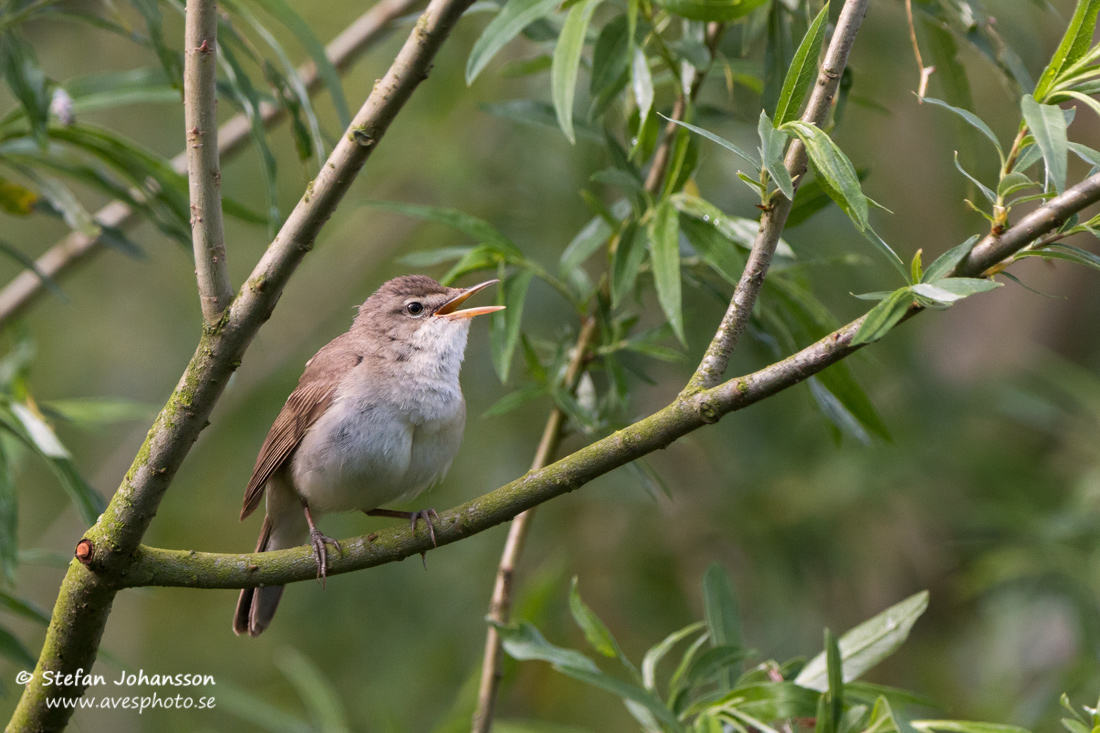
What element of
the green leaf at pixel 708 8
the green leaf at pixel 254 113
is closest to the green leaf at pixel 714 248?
the green leaf at pixel 708 8

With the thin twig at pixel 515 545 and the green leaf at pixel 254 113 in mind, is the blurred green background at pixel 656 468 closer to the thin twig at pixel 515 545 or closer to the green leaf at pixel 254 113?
the thin twig at pixel 515 545

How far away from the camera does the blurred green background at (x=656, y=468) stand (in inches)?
237

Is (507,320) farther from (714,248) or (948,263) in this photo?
(948,263)

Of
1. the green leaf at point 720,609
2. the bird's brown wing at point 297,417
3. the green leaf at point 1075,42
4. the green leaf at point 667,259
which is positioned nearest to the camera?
the green leaf at point 1075,42

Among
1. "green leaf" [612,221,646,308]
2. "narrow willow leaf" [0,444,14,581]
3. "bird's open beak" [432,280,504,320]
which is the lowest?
"narrow willow leaf" [0,444,14,581]

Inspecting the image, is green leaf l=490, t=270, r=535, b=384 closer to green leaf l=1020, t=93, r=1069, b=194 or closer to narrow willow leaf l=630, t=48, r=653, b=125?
narrow willow leaf l=630, t=48, r=653, b=125

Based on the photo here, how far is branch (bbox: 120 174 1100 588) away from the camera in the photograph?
6.68 feet

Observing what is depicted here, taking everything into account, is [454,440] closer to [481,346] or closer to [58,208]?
[58,208]

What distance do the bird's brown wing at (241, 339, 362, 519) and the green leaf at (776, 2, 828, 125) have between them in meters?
2.15

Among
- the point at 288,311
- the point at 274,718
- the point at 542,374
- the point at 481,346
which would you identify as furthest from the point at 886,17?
the point at 274,718

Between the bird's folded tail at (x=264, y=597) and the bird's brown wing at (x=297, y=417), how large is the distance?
0.26 metres

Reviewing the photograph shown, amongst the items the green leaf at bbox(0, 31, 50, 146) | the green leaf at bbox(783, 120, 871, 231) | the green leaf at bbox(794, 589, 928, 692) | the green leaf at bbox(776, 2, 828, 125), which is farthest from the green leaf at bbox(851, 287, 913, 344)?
the green leaf at bbox(0, 31, 50, 146)

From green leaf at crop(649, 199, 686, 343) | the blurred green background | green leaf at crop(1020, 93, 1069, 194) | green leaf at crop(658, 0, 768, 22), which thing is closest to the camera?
green leaf at crop(1020, 93, 1069, 194)

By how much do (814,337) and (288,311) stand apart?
200 inches
